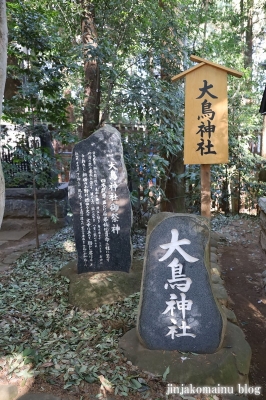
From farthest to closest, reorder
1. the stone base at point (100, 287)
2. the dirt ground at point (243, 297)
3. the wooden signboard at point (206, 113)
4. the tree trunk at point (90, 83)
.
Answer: the tree trunk at point (90, 83), the wooden signboard at point (206, 113), the stone base at point (100, 287), the dirt ground at point (243, 297)

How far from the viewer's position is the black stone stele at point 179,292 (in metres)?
2.64

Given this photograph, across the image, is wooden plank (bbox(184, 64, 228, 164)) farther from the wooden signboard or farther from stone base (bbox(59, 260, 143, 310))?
stone base (bbox(59, 260, 143, 310))

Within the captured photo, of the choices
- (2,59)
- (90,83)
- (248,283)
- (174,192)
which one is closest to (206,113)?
(2,59)

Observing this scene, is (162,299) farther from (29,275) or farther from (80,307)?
(29,275)

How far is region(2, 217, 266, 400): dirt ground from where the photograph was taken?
2311 millimetres

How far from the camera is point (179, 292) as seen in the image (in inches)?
106

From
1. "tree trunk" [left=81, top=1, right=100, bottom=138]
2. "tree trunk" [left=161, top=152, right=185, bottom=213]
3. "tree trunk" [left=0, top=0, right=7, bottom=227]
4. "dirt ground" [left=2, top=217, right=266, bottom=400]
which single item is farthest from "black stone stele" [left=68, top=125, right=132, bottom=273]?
"tree trunk" [left=161, top=152, right=185, bottom=213]

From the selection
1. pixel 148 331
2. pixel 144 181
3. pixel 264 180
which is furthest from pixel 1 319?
pixel 264 180

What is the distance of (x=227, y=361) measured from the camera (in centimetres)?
251

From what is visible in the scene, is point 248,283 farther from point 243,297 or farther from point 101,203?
point 101,203

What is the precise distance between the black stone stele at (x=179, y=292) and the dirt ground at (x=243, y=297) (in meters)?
0.38

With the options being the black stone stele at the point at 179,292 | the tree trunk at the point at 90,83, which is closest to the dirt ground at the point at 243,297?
the black stone stele at the point at 179,292

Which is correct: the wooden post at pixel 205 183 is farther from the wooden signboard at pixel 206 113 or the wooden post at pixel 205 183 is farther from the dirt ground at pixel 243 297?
the dirt ground at pixel 243 297

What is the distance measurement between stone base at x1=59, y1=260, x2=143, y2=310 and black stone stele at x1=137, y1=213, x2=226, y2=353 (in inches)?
38.4
